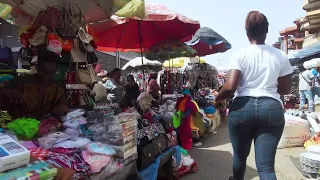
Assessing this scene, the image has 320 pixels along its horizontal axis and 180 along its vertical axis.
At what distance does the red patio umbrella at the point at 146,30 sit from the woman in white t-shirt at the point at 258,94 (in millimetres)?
3182

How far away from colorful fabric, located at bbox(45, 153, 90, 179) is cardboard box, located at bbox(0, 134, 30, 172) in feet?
0.97

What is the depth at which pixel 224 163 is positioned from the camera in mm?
4742

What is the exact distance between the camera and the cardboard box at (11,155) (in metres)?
1.48

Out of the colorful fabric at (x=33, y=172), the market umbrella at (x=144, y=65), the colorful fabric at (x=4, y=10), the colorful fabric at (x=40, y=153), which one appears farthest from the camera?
the market umbrella at (x=144, y=65)

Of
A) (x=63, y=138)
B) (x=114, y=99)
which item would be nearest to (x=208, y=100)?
(x=114, y=99)

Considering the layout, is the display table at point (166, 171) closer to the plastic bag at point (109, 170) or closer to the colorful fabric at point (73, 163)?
the plastic bag at point (109, 170)

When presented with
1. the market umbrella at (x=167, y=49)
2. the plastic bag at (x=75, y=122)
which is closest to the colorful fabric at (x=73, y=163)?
the plastic bag at (x=75, y=122)

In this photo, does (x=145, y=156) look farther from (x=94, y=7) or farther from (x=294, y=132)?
(x=294, y=132)

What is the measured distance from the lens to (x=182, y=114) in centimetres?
545

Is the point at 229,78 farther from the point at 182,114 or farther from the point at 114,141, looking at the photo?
the point at 182,114

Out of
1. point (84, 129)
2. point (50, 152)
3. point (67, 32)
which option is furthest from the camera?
point (67, 32)

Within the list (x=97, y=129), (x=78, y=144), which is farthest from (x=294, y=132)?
(x=78, y=144)

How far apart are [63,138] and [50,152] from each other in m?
0.24

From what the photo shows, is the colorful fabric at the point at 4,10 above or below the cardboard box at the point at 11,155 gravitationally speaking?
above
